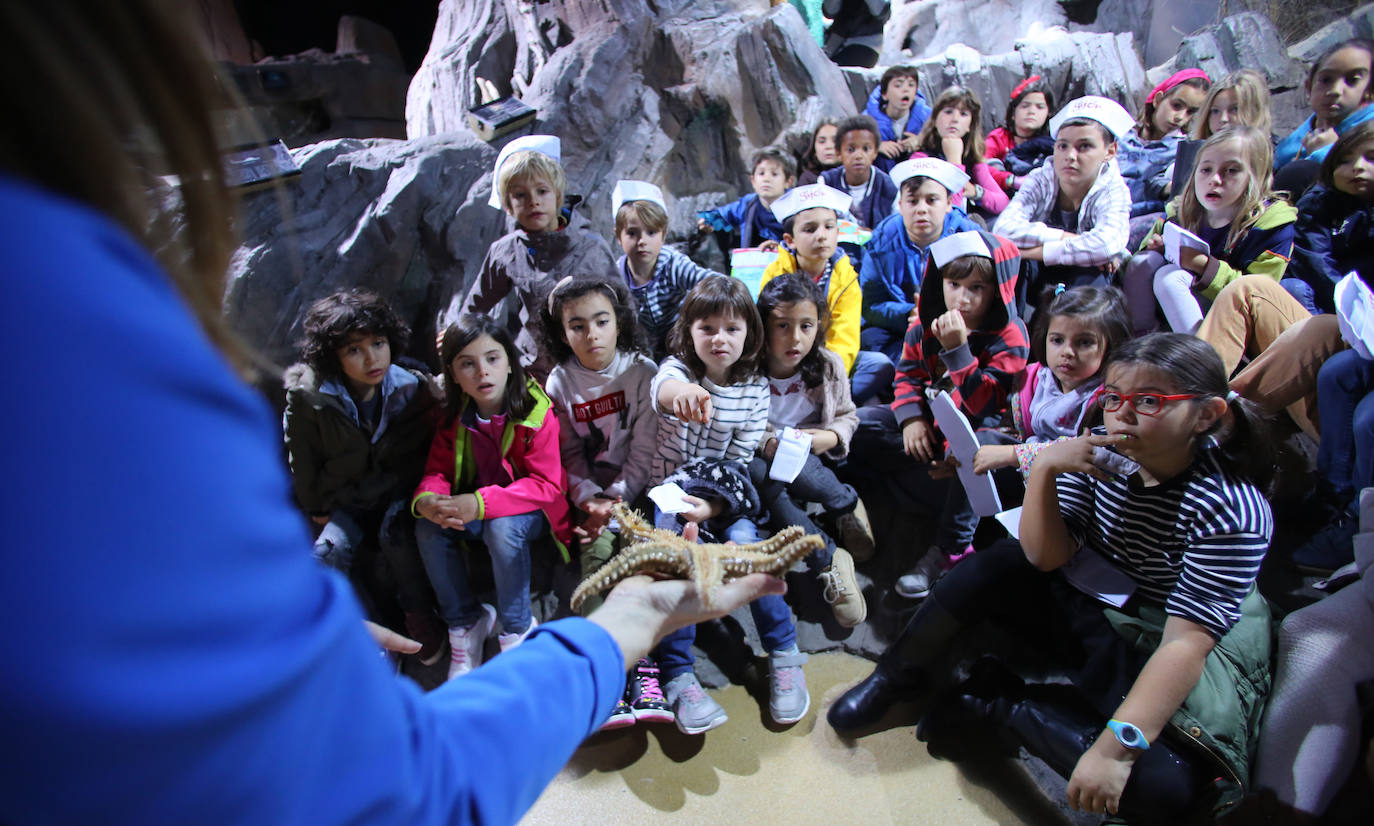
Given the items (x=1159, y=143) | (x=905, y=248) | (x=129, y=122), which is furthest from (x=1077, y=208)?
(x=129, y=122)

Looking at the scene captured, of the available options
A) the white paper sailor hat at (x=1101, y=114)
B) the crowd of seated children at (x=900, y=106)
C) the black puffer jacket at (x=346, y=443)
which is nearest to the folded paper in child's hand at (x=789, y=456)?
the black puffer jacket at (x=346, y=443)

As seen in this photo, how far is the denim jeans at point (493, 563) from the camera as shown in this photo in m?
2.27

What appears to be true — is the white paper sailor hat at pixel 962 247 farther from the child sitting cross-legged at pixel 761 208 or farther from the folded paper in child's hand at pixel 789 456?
the child sitting cross-legged at pixel 761 208

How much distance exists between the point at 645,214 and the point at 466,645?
2.01 meters

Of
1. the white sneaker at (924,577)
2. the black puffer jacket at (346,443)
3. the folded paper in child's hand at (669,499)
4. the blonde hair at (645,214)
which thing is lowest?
the white sneaker at (924,577)

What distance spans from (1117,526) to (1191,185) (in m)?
1.96

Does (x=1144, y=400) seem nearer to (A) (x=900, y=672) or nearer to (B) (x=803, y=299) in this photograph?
(A) (x=900, y=672)

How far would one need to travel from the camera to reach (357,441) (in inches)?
93.2

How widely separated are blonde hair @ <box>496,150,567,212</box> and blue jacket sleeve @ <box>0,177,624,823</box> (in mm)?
2980

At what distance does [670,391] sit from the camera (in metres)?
2.29

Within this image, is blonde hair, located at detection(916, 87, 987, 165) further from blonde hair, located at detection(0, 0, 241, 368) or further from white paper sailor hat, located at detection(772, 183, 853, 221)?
blonde hair, located at detection(0, 0, 241, 368)

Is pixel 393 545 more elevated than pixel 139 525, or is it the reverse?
pixel 139 525

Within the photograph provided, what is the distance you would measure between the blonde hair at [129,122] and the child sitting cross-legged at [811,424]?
2049 millimetres

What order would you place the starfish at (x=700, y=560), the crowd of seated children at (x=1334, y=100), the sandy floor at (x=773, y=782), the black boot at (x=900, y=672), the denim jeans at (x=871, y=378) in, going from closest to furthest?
the starfish at (x=700, y=560) < the sandy floor at (x=773, y=782) < the black boot at (x=900, y=672) < the denim jeans at (x=871, y=378) < the crowd of seated children at (x=1334, y=100)
